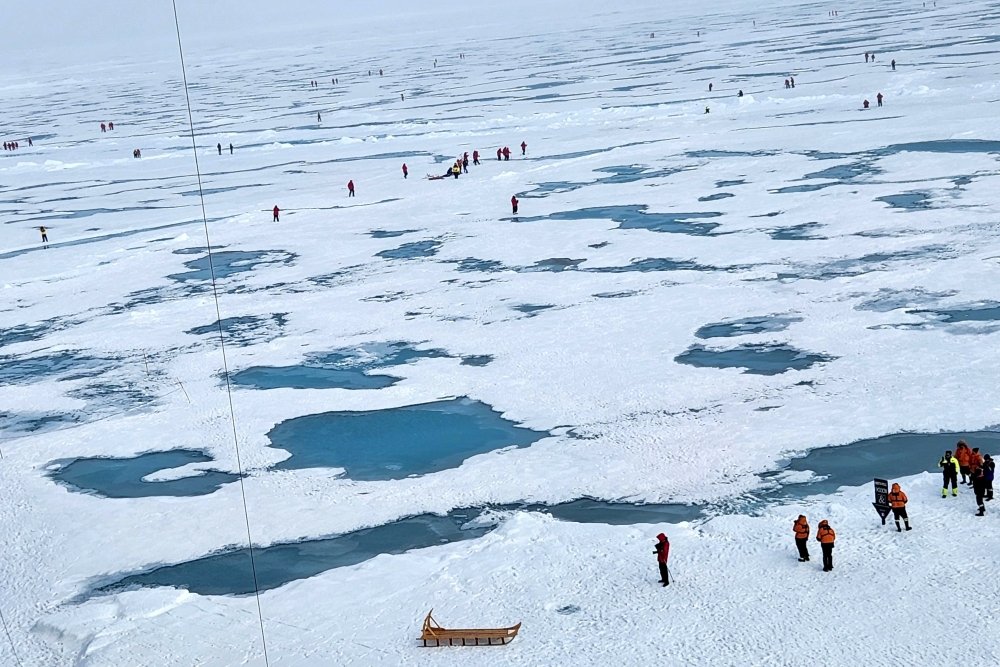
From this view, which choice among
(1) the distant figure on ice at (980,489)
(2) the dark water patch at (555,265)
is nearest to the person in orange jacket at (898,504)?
(1) the distant figure on ice at (980,489)

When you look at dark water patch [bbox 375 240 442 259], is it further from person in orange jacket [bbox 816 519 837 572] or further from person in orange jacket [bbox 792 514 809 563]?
person in orange jacket [bbox 816 519 837 572]

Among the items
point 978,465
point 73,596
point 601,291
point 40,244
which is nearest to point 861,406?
point 978,465

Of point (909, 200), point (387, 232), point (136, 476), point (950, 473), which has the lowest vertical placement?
point (136, 476)

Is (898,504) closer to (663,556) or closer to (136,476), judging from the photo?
(663,556)

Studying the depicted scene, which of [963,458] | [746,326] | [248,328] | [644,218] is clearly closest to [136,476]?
[248,328]

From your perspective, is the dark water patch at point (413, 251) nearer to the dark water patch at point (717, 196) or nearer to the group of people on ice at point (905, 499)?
the dark water patch at point (717, 196)
